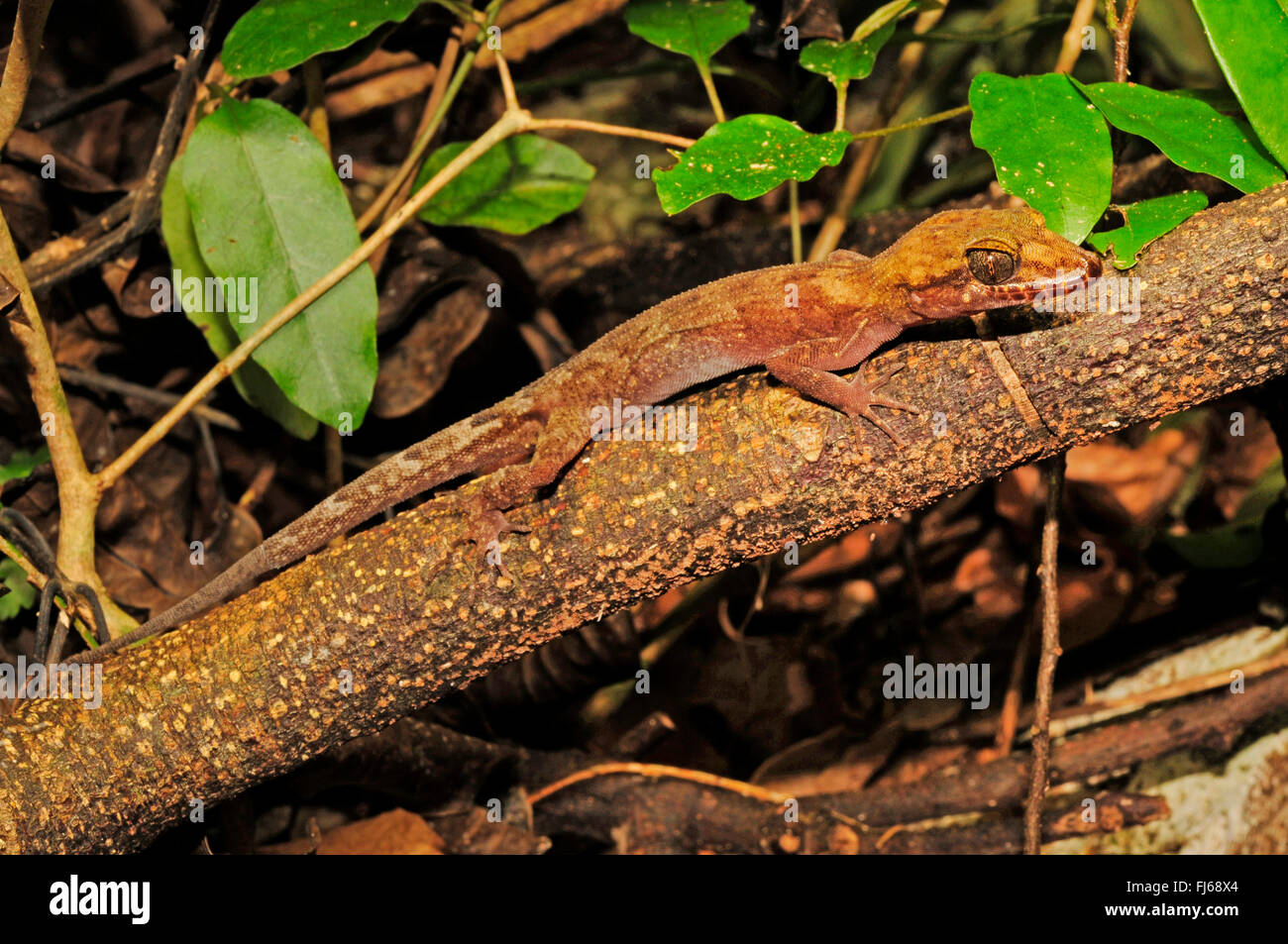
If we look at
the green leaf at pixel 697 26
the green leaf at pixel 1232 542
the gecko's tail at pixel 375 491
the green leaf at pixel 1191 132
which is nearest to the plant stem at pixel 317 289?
the gecko's tail at pixel 375 491

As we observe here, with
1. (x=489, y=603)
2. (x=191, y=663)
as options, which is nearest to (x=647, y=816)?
(x=489, y=603)

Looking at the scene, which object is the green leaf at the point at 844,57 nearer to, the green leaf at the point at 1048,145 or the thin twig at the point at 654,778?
the green leaf at the point at 1048,145

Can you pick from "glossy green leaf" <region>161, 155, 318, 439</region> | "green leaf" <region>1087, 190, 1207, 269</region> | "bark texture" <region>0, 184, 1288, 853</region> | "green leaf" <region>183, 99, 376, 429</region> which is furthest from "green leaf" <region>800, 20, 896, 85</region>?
"glossy green leaf" <region>161, 155, 318, 439</region>

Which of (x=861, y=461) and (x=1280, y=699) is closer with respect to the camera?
(x=861, y=461)

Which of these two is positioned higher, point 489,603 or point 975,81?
point 975,81

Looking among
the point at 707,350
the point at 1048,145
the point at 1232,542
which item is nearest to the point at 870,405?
the point at 1048,145
